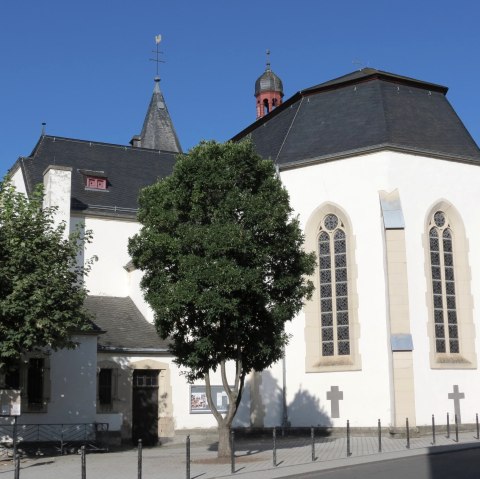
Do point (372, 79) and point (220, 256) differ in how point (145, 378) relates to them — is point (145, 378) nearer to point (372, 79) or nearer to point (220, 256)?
point (220, 256)

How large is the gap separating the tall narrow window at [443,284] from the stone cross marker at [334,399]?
359 centimetres

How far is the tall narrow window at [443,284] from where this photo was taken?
24844mm

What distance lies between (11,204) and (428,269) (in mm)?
13962

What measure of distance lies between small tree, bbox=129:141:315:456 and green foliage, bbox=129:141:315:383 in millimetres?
24

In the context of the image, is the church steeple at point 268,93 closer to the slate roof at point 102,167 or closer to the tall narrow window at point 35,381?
the slate roof at point 102,167

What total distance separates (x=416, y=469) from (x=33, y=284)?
31.0ft

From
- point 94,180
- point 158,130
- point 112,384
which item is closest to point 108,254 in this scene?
point 94,180

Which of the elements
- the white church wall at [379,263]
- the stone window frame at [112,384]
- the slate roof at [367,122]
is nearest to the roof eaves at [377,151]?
the slate roof at [367,122]

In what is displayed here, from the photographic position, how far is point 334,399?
2453 centimetres

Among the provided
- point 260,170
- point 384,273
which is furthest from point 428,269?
point 260,170

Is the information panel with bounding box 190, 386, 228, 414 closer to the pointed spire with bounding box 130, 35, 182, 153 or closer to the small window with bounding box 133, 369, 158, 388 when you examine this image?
the small window with bounding box 133, 369, 158, 388

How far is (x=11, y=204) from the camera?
60.4ft

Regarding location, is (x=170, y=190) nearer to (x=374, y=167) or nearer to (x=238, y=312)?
(x=238, y=312)

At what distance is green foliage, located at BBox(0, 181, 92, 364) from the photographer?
667 inches
